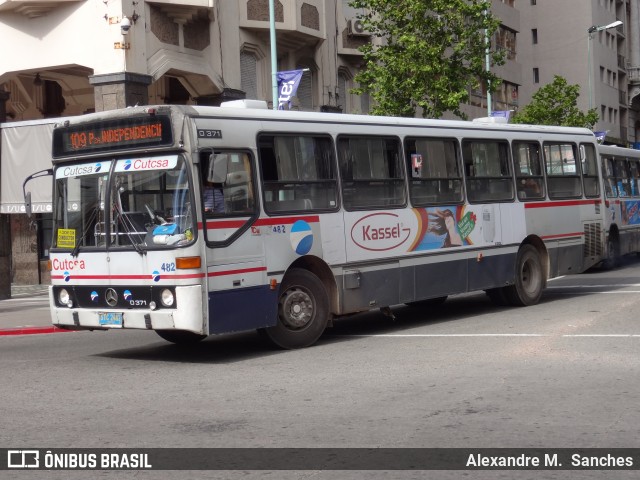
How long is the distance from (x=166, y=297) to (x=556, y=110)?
40.8 metres

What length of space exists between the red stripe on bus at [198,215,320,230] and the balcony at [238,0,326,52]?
1599 cm

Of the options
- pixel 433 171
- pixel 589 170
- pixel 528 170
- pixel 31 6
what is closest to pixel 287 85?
pixel 31 6

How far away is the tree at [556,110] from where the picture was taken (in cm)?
4900

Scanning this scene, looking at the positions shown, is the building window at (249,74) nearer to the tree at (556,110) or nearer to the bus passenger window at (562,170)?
the bus passenger window at (562,170)

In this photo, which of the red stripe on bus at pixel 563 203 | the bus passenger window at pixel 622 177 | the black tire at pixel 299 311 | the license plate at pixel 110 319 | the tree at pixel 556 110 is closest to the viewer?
the license plate at pixel 110 319

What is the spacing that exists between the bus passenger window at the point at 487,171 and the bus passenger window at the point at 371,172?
1785 mm

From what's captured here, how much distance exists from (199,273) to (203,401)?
8.10 feet

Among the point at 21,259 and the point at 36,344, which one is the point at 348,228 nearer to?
the point at 36,344

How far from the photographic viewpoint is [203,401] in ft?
30.0

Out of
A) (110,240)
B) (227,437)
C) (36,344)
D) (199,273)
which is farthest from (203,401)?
(36,344)

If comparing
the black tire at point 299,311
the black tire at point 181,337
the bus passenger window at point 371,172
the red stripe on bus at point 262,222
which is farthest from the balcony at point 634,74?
the black tire at point 299,311

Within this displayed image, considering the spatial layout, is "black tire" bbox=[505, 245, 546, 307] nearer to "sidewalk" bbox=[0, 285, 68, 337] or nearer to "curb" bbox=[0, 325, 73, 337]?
"curb" bbox=[0, 325, 73, 337]

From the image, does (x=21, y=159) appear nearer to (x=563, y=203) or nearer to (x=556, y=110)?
(x=563, y=203)

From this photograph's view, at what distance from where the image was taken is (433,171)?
49.5ft
